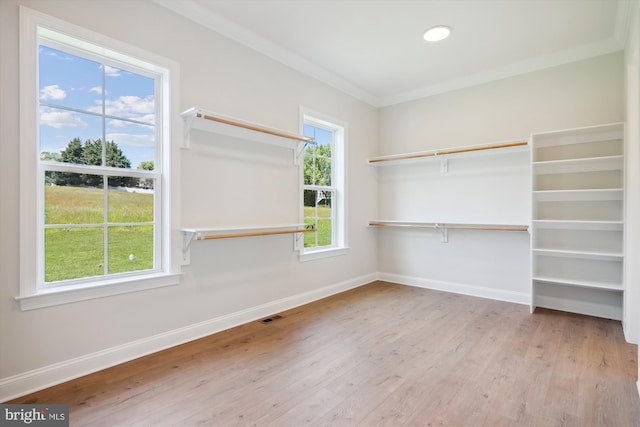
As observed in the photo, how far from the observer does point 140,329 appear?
7.98 feet

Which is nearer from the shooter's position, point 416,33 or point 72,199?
point 72,199

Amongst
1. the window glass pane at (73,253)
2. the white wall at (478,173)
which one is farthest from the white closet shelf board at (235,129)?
the white wall at (478,173)

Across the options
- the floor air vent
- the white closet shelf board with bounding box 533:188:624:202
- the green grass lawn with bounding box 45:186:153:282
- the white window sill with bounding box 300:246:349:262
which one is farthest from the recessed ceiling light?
the floor air vent

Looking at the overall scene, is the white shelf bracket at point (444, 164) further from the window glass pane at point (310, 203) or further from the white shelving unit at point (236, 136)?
the white shelving unit at point (236, 136)

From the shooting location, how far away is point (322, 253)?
402 cm

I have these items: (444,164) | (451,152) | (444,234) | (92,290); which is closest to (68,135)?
(92,290)

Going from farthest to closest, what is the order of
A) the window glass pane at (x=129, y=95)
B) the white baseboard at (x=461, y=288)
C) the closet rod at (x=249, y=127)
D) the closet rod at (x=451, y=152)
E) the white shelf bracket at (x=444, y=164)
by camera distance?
the white shelf bracket at (x=444, y=164), the white baseboard at (x=461, y=288), the closet rod at (x=451, y=152), the closet rod at (x=249, y=127), the window glass pane at (x=129, y=95)

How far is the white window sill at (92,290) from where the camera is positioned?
1970 millimetres

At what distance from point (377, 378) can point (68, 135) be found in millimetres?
2625

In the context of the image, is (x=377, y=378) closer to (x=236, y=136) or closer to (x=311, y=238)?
(x=311, y=238)

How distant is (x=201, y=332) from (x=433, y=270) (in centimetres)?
312

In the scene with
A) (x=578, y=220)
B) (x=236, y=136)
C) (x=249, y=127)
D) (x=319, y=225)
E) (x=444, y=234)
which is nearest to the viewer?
(x=249, y=127)

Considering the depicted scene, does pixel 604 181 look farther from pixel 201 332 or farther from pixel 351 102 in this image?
pixel 201 332

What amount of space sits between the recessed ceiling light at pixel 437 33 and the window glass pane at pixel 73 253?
10.7ft
